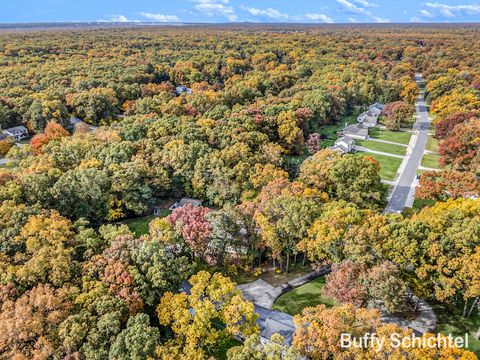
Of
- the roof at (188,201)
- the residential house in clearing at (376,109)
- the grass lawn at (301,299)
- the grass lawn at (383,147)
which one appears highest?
the residential house in clearing at (376,109)

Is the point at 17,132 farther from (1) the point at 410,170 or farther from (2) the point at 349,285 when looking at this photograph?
(1) the point at 410,170

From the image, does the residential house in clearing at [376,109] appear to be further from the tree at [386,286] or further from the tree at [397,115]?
the tree at [386,286]

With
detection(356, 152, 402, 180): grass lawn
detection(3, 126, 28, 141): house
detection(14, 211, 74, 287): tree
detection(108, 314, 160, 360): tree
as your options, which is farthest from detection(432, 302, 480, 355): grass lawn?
detection(3, 126, 28, 141): house

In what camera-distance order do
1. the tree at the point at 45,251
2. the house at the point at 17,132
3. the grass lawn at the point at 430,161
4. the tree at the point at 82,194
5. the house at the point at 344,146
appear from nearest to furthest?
1. the tree at the point at 45,251
2. the tree at the point at 82,194
3. the grass lawn at the point at 430,161
4. the house at the point at 344,146
5. the house at the point at 17,132

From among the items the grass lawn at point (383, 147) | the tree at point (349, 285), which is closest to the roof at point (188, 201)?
the tree at point (349, 285)

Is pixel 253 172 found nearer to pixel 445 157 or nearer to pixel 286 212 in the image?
pixel 286 212

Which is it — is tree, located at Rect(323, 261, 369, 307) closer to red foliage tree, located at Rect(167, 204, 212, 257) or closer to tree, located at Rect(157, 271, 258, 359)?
tree, located at Rect(157, 271, 258, 359)

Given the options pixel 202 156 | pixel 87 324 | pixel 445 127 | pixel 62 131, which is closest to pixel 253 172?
pixel 202 156
